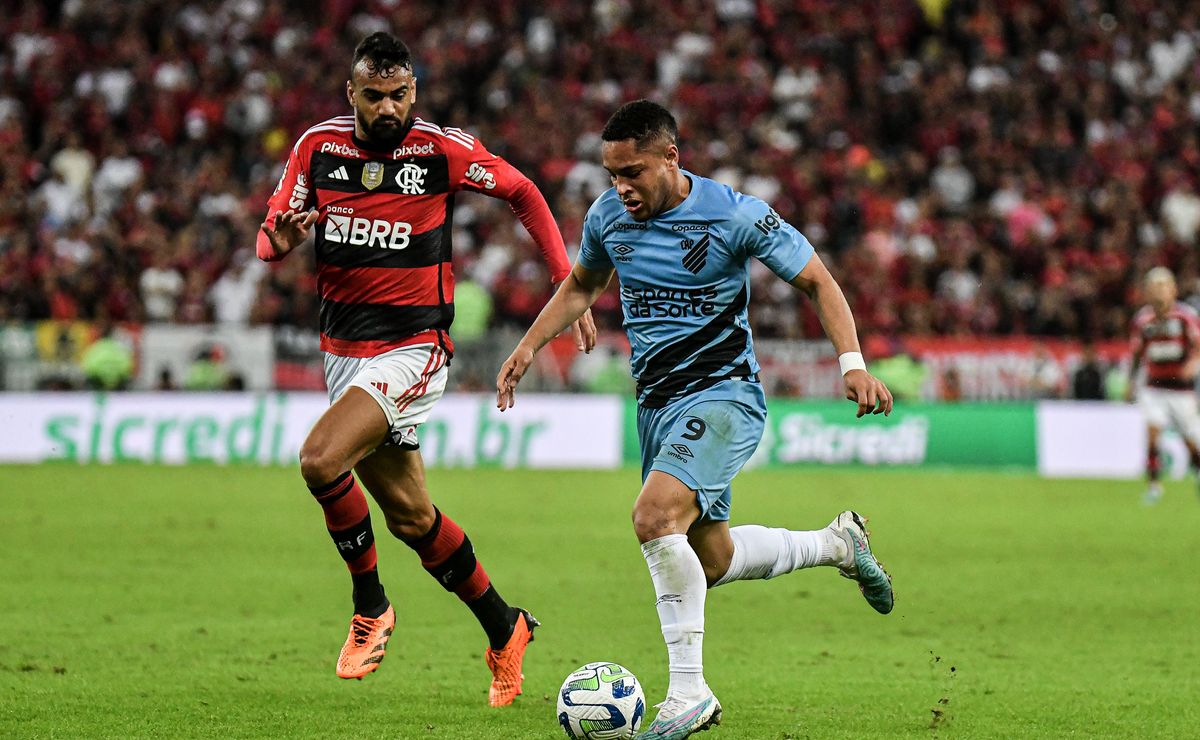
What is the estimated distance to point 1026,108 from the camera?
2466cm

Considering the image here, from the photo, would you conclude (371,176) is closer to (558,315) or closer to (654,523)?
(558,315)

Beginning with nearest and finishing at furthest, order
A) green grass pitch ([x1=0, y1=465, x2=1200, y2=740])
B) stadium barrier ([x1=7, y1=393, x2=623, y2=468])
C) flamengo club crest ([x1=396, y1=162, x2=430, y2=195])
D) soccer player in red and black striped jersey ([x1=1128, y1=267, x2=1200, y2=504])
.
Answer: green grass pitch ([x1=0, y1=465, x2=1200, y2=740]) < flamengo club crest ([x1=396, y1=162, x2=430, y2=195]) < soccer player in red and black striped jersey ([x1=1128, y1=267, x2=1200, y2=504]) < stadium barrier ([x1=7, y1=393, x2=623, y2=468])

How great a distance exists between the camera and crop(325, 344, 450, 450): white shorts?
6.57 m

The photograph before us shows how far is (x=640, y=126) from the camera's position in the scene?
5844 millimetres

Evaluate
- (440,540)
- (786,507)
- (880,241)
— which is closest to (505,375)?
(440,540)

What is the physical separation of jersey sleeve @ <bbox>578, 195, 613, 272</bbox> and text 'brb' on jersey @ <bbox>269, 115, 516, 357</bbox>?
826mm

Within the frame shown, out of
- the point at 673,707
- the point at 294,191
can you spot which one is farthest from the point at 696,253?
the point at 294,191

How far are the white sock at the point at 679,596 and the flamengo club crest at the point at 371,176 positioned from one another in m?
2.03

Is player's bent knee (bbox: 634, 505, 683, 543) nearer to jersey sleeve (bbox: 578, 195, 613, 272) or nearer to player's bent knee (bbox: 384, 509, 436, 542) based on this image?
jersey sleeve (bbox: 578, 195, 613, 272)

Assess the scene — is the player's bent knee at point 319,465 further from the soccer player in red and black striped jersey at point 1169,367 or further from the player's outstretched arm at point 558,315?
the soccer player in red and black striped jersey at point 1169,367

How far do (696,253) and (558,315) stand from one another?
0.68m

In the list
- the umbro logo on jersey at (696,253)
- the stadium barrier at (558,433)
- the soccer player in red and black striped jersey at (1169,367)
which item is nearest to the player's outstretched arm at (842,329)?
the umbro logo on jersey at (696,253)

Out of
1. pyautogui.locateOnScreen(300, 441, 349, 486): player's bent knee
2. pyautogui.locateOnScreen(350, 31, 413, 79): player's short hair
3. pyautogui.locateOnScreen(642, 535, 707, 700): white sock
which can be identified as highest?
pyautogui.locateOnScreen(350, 31, 413, 79): player's short hair

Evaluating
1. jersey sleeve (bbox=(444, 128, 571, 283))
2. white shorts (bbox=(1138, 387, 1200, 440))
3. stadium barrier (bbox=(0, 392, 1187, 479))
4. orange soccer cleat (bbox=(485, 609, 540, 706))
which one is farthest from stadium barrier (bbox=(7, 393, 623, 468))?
orange soccer cleat (bbox=(485, 609, 540, 706))
